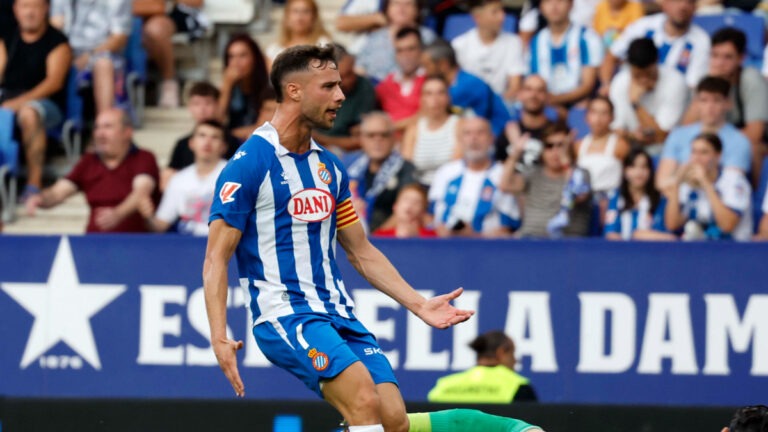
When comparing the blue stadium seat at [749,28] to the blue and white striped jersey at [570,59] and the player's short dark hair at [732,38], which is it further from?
the blue and white striped jersey at [570,59]

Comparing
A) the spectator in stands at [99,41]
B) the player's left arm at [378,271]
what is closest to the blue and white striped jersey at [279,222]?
the player's left arm at [378,271]

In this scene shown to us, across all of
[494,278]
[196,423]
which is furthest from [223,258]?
[494,278]

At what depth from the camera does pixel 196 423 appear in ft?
28.0

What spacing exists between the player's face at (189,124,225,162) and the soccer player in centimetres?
464

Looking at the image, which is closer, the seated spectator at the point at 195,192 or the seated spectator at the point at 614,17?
the seated spectator at the point at 195,192

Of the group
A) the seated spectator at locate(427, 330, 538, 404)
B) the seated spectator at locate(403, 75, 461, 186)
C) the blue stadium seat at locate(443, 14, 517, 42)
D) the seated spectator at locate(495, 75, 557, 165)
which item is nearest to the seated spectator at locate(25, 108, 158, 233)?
the seated spectator at locate(403, 75, 461, 186)

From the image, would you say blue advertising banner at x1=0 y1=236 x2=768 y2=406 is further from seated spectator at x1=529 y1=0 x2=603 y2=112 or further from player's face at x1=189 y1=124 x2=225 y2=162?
seated spectator at x1=529 y1=0 x2=603 y2=112

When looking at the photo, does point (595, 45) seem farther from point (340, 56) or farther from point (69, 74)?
point (69, 74)

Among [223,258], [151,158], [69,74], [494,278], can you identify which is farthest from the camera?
[69,74]

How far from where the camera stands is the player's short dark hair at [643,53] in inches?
442

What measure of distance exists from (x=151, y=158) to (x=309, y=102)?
5.24m

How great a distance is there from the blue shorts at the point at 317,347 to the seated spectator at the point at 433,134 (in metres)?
4.77

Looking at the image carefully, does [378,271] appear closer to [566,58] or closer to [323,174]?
[323,174]

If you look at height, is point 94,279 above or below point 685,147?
below
